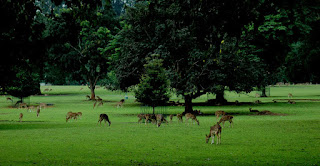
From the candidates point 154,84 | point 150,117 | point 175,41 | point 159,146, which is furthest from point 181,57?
point 159,146

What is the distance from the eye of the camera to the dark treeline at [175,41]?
1266 centimetres

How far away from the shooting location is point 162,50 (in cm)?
3994

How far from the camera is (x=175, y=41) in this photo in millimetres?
39906

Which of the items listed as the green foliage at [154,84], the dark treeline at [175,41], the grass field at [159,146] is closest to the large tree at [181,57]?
the dark treeline at [175,41]

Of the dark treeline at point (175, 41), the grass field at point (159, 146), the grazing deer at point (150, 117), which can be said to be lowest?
the grass field at point (159, 146)

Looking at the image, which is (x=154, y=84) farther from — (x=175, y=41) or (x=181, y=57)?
(x=175, y=41)

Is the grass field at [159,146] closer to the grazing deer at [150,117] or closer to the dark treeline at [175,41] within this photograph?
the grazing deer at [150,117]

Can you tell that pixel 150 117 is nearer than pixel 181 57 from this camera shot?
Yes

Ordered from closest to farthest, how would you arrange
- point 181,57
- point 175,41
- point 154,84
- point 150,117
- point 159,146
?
point 159,146 < point 150,117 < point 154,84 < point 175,41 < point 181,57

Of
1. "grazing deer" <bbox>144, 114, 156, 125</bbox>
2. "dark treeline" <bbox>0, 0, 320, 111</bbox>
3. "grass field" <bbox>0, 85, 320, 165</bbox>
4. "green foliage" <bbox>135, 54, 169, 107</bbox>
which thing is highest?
"dark treeline" <bbox>0, 0, 320, 111</bbox>

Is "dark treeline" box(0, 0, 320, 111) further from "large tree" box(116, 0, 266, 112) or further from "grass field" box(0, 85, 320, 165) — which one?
"grass field" box(0, 85, 320, 165)

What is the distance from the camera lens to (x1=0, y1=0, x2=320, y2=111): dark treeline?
41.5 ft

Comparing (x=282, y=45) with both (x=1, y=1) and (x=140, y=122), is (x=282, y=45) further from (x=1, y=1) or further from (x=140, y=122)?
(x=1, y=1)

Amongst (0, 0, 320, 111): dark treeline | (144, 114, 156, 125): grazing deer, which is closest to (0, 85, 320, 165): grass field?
(144, 114, 156, 125): grazing deer
